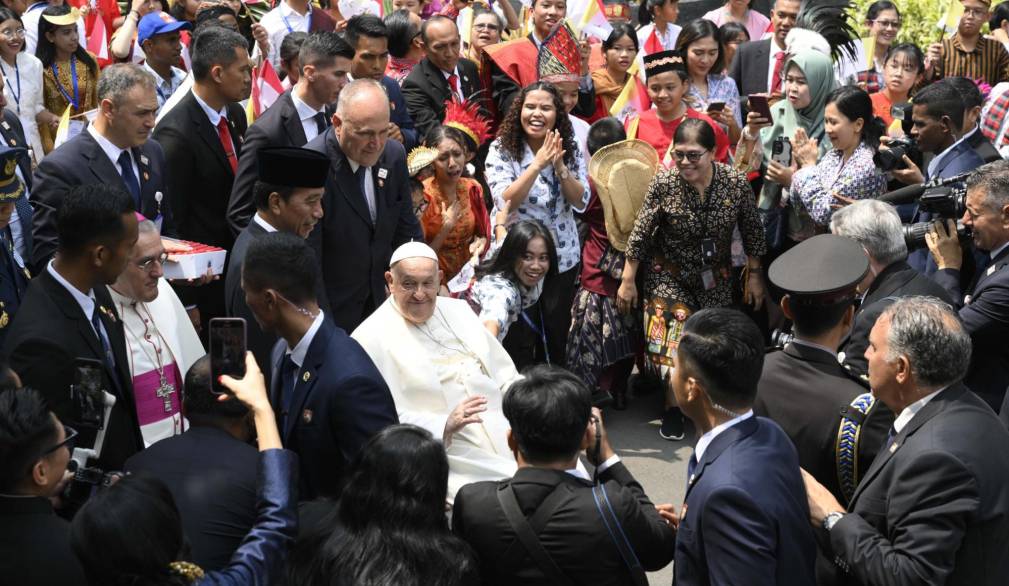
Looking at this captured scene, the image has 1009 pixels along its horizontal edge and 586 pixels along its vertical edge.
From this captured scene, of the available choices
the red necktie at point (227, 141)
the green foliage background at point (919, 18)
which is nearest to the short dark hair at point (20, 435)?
the red necktie at point (227, 141)

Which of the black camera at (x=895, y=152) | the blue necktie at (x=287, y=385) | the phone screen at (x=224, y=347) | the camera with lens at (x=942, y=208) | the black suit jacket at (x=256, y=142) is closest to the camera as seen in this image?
the phone screen at (x=224, y=347)

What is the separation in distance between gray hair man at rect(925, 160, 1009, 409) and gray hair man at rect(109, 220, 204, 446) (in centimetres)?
320

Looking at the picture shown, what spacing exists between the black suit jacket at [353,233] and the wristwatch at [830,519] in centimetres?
284

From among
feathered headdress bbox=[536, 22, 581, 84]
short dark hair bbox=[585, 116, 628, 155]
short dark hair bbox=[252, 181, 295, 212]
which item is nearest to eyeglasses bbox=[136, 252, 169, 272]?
short dark hair bbox=[252, 181, 295, 212]

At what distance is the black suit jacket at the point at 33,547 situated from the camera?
2.48 metres

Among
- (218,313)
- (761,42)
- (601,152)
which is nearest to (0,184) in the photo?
(218,313)

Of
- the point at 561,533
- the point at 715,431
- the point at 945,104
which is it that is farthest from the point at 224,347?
the point at 945,104

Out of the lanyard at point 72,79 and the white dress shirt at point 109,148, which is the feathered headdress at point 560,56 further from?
the lanyard at point 72,79

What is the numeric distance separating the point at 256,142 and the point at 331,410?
2394 millimetres

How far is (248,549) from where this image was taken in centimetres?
283

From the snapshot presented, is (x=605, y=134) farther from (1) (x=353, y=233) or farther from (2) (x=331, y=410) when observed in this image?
(2) (x=331, y=410)

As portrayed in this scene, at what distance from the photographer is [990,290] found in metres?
4.46

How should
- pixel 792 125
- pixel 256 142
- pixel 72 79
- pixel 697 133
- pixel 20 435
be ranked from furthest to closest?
pixel 72 79 → pixel 792 125 → pixel 697 133 → pixel 256 142 → pixel 20 435

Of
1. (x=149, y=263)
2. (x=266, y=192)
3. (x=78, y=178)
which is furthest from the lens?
(x=78, y=178)
